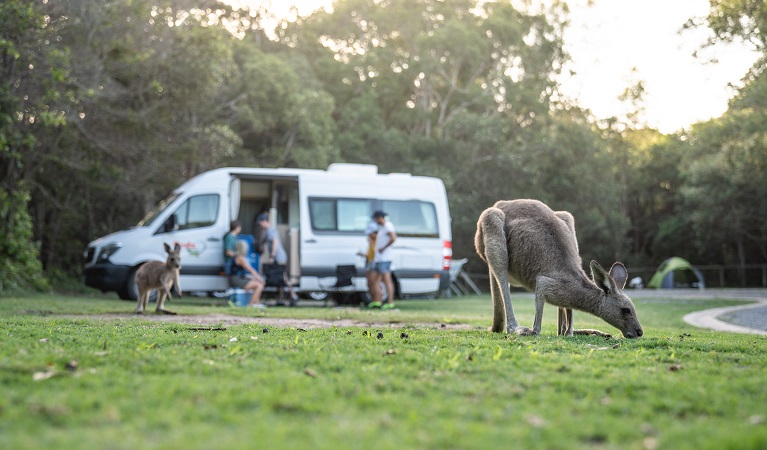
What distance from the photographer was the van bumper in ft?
58.3

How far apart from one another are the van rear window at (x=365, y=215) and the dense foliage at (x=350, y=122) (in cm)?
544

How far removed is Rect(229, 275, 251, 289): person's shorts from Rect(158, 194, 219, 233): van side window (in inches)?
53.0

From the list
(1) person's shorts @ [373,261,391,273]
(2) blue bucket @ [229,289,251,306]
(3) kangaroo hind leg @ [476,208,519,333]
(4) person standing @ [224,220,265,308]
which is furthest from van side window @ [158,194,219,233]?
(3) kangaroo hind leg @ [476,208,519,333]

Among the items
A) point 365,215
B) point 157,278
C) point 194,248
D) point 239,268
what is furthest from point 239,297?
point 157,278

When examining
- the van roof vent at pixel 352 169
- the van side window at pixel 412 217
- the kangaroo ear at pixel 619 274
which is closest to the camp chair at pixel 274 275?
the van roof vent at pixel 352 169

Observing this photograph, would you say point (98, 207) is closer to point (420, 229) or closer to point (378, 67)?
point (420, 229)

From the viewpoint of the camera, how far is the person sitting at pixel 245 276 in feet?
53.4

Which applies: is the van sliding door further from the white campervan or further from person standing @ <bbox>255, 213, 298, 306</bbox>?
person standing @ <bbox>255, 213, 298, 306</bbox>

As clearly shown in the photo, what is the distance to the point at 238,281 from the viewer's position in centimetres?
1748

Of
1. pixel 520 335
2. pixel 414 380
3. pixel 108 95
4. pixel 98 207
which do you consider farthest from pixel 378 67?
pixel 414 380

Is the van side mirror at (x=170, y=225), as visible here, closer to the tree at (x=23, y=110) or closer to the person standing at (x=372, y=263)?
the tree at (x=23, y=110)

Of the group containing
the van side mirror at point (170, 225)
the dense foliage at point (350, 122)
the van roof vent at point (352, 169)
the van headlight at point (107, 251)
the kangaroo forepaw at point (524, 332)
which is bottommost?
the kangaroo forepaw at point (524, 332)

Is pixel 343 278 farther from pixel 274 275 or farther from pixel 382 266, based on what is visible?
pixel 382 266

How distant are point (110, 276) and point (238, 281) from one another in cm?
282
